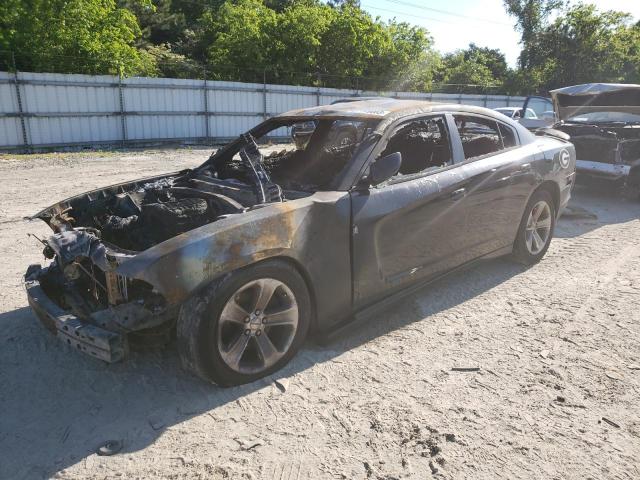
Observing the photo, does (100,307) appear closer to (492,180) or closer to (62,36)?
(492,180)

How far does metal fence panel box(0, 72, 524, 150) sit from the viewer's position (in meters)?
14.5

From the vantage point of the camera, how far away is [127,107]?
54.5 ft

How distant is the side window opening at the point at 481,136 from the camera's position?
4.39m

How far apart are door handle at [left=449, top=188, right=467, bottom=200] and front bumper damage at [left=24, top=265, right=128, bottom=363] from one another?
258 cm

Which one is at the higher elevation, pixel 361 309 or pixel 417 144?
pixel 417 144

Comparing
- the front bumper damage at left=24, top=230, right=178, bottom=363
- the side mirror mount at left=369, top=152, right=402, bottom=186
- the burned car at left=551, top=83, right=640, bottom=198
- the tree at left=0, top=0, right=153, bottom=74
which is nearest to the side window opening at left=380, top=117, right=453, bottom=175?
the side mirror mount at left=369, top=152, right=402, bottom=186

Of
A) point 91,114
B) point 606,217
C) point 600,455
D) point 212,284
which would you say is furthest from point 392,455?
point 91,114

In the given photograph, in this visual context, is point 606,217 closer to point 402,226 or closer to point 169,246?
point 402,226

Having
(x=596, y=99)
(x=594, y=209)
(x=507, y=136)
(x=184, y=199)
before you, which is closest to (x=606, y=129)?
(x=596, y=99)

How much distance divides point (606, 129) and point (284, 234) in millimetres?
7966

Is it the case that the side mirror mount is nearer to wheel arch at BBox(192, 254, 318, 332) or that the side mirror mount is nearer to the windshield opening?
the windshield opening

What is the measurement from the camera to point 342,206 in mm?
3301

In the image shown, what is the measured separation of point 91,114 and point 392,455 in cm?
1604

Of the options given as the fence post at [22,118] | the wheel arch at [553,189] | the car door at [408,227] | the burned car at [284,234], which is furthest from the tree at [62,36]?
the car door at [408,227]
